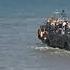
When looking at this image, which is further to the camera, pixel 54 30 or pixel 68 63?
pixel 54 30

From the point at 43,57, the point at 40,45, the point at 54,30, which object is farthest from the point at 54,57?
the point at 40,45

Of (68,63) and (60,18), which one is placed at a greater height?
(60,18)

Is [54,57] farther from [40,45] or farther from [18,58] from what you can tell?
[40,45]

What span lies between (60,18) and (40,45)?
3.46 m

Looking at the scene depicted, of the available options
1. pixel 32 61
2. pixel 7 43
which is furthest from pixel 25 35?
pixel 32 61

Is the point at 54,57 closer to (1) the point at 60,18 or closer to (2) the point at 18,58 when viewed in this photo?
(2) the point at 18,58

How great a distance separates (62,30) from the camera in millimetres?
52406

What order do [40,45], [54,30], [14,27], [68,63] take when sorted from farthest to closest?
[14,27] → [40,45] → [54,30] → [68,63]

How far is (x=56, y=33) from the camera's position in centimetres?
5309

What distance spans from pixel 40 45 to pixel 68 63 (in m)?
11.4

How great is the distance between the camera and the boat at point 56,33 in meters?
51.5

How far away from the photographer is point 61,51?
52219mm

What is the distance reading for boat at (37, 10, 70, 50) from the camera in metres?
51.5

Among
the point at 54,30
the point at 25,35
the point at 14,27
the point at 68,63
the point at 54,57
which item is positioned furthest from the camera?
the point at 14,27
